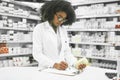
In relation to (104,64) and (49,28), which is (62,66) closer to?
(49,28)

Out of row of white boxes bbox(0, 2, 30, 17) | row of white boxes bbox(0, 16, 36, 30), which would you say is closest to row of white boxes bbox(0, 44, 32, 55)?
row of white boxes bbox(0, 16, 36, 30)

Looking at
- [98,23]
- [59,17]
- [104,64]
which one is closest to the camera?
[59,17]

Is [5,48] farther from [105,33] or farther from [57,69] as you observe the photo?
[57,69]

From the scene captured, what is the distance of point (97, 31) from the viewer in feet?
18.6

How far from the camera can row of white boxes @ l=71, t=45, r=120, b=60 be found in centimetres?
504

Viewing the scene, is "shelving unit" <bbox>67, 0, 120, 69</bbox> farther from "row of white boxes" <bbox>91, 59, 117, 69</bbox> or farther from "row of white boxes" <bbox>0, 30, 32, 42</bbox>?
"row of white boxes" <bbox>0, 30, 32, 42</bbox>

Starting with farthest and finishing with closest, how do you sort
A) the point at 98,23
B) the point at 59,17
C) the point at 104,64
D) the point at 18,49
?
the point at 18,49 → the point at 98,23 → the point at 104,64 → the point at 59,17

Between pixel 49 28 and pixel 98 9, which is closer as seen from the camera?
pixel 49 28

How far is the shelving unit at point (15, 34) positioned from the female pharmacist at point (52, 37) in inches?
108

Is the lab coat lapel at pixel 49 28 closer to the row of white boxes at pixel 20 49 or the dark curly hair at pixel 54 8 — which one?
the dark curly hair at pixel 54 8

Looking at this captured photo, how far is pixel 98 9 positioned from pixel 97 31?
24.1 inches

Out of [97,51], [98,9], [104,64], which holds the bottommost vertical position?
[104,64]

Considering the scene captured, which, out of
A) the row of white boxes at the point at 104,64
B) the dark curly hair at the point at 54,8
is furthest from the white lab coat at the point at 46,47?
the row of white boxes at the point at 104,64

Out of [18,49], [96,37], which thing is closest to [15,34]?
[18,49]
